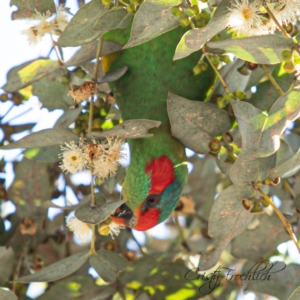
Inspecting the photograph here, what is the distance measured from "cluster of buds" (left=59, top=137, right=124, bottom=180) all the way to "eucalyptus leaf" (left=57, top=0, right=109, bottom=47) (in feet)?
0.90

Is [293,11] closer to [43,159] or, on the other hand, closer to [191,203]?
[43,159]

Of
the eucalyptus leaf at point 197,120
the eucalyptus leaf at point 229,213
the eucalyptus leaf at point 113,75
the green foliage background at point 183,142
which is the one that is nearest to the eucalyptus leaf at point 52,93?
the green foliage background at point 183,142

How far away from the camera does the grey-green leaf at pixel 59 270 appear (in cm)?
162

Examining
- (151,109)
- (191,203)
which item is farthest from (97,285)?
(191,203)

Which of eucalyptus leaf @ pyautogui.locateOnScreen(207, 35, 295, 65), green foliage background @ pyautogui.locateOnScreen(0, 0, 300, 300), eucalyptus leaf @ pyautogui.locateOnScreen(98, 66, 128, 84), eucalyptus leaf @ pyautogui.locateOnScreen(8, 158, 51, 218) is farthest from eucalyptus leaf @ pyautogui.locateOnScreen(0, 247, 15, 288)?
eucalyptus leaf @ pyautogui.locateOnScreen(207, 35, 295, 65)

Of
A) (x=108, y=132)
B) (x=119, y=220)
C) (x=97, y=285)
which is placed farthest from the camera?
(x=119, y=220)

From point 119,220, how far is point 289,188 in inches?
22.8

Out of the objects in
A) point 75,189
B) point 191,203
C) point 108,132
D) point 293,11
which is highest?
point 293,11

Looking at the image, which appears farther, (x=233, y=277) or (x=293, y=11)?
(x=233, y=277)

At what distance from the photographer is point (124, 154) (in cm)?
170

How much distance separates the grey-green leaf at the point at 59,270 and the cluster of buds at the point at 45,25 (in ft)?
2.18

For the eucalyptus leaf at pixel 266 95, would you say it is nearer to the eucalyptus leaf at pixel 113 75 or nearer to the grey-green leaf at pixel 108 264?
the eucalyptus leaf at pixel 113 75

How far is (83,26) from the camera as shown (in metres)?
1.55

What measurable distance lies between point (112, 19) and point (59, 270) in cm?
71
